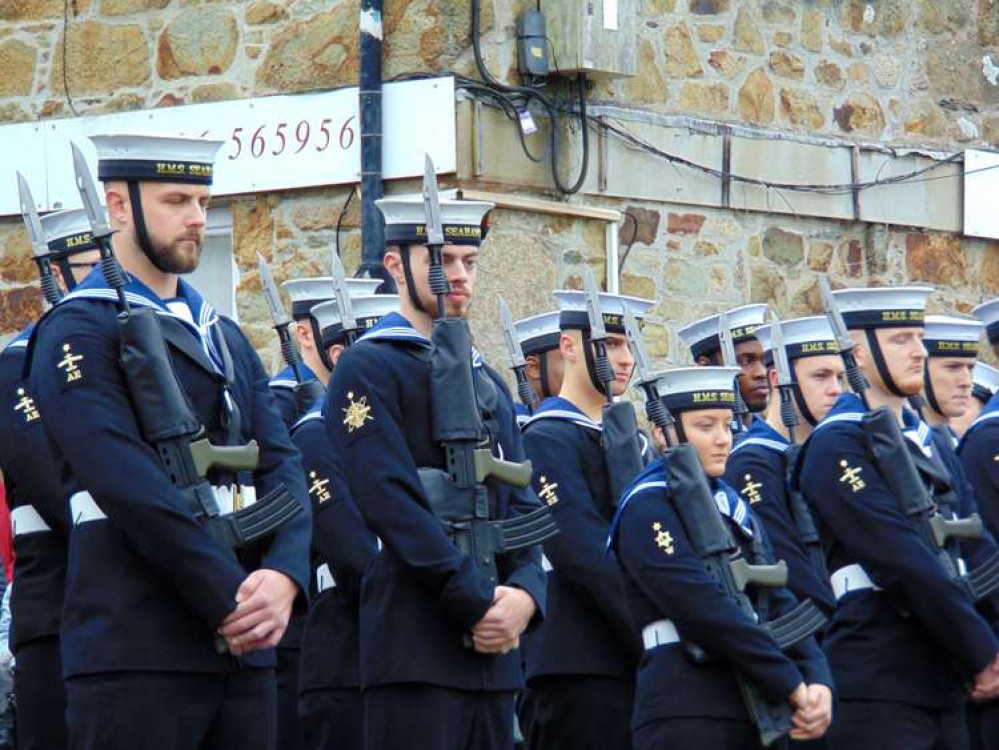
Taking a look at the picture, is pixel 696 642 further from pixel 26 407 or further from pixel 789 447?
pixel 26 407

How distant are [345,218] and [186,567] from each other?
18.6 feet

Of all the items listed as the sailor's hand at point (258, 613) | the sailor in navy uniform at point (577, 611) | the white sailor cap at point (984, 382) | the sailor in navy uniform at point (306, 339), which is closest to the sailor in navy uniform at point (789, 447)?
the sailor in navy uniform at point (577, 611)

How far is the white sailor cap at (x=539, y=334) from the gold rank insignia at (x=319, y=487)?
1.41 metres

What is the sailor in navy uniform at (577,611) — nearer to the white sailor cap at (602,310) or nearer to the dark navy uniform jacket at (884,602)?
the white sailor cap at (602,310)

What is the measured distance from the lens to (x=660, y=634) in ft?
23.7

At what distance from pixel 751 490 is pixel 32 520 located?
2.62m

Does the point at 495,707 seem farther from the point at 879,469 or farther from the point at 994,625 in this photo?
the point at 994,625

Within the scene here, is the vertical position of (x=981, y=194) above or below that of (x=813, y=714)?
above

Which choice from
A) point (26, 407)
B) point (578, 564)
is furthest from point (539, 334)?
point (26, 407)

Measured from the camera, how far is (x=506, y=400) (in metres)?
6.84

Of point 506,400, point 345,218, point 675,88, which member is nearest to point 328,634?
point 506,400

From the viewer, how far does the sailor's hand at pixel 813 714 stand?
7.19 meters

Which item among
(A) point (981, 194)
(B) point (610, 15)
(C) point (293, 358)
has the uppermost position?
(B) point (610, 15)

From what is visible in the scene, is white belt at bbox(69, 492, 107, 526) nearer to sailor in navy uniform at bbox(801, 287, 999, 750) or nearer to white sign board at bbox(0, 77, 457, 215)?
sailor in navy uniform at bbox(801, 287, 999, 750)
